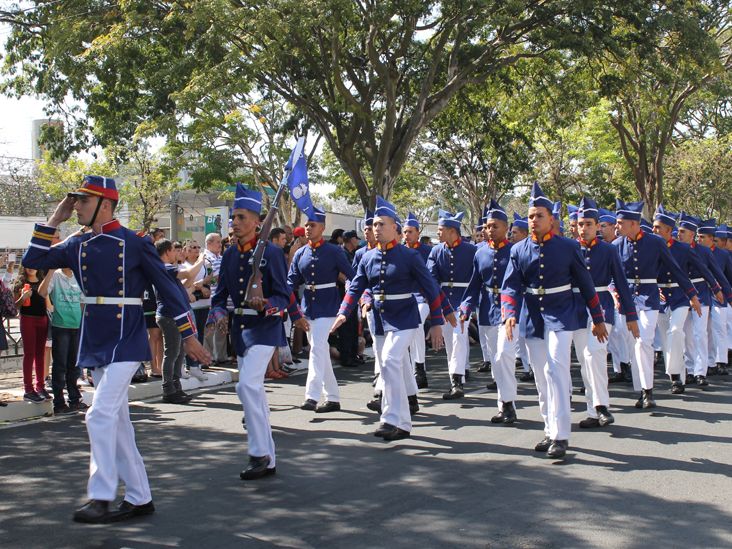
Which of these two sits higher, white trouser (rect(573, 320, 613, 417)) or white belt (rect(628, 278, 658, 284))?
white belt (rect(628, 278, 658, 284))

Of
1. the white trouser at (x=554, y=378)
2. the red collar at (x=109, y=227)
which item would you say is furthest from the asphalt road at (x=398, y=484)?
the red collar at (x=109, y=227)

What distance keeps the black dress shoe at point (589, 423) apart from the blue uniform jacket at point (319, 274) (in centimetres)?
320

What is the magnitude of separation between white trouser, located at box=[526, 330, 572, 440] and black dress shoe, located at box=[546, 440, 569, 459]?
1.7 inches

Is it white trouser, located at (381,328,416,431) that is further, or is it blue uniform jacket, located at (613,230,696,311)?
blue uniform jacket, located at (613,230,696,311)

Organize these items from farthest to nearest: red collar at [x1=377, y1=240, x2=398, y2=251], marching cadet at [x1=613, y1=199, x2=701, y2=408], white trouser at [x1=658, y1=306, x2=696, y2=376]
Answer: white trouser at [x1=658, y1=306, x2=696, y2=376] < marching cadet at [x1=613, y1=199, x2=701, y2=408] < red collar at [x1=377, y1=240, x2=398, y2=251]

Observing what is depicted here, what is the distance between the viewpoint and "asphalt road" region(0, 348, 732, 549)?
5.25 m

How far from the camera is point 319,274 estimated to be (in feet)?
33.6

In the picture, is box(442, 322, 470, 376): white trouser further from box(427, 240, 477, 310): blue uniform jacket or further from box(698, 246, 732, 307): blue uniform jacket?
box(698, 246, 732, 307): blue uniform jacket

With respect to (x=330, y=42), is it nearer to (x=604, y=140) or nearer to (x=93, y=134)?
(x=93, y=134)

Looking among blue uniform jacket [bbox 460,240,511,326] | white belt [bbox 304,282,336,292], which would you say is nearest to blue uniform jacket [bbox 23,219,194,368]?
white belt [bbox 304,282,336,292]

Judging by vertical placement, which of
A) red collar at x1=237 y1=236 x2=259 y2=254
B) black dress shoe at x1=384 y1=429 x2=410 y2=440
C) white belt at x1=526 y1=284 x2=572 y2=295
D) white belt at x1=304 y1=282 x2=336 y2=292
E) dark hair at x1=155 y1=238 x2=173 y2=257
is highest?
dark hair at x1=155 y1=238 x2=173 y2=257

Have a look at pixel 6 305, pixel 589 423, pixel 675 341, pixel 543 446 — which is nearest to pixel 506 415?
pixel 589 423

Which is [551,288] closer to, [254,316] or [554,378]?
[554,378]

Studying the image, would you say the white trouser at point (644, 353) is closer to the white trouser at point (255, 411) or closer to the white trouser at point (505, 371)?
the white trouser at point (505, 371)
